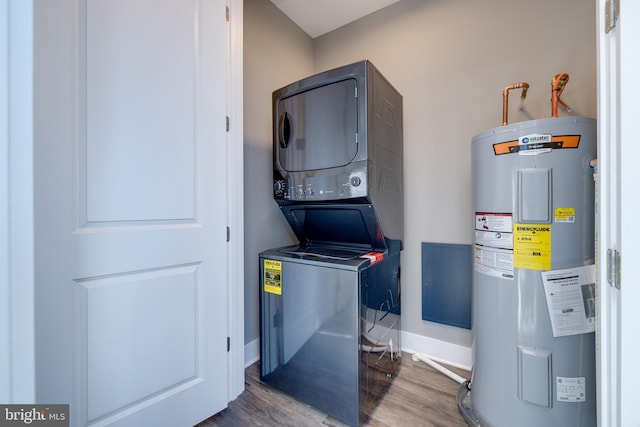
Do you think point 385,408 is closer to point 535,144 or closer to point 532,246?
point 532,246

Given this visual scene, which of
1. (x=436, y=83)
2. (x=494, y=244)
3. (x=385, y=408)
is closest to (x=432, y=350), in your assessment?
(x=385, y=408)

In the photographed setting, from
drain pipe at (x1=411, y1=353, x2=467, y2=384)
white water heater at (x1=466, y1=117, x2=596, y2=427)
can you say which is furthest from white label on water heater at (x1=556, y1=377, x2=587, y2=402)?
drain pipe at (x1=411, y1=353, x2=467, y2=384)

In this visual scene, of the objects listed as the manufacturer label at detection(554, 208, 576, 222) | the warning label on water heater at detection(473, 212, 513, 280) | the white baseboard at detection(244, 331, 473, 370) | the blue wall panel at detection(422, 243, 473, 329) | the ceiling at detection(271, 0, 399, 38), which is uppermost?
the ceiling at detection(271, 0, 399, 38)

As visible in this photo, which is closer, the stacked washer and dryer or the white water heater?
the white water heater

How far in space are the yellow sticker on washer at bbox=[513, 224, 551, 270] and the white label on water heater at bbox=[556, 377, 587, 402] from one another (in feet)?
1.53

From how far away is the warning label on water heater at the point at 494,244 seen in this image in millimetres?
1140

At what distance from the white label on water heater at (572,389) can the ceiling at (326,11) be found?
A: 257cm

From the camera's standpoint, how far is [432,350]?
1878 millimetres

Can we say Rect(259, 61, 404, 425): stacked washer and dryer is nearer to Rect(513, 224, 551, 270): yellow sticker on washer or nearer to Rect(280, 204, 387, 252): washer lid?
Rect(280, 204, 387, 252): washer lid

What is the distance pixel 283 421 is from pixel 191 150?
150 cm

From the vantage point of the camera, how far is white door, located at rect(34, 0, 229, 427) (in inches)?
36.1

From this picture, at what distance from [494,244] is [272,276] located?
46.4 inches
